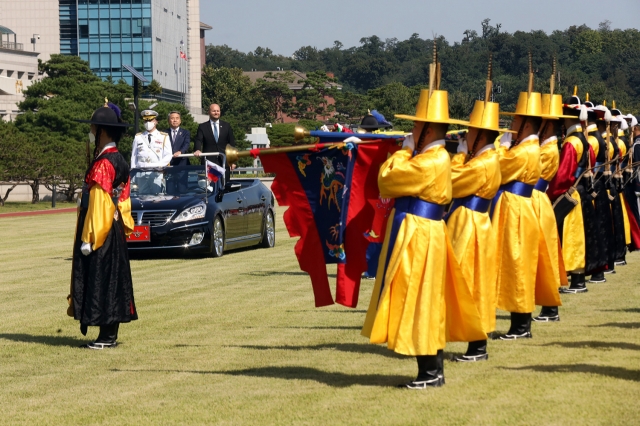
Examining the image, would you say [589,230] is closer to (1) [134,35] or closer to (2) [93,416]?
(2) [93,416]

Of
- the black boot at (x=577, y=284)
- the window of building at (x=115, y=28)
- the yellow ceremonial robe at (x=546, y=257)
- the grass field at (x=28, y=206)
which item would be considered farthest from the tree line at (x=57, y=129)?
the yellow ceremonial robe at (x=546, y=257)

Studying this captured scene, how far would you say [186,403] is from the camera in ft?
24.2

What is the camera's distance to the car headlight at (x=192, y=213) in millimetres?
18453

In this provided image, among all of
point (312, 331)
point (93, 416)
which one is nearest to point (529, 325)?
point (312, 331)

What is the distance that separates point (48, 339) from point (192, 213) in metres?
8.08

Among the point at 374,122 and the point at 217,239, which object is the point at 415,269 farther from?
the point at 217,239

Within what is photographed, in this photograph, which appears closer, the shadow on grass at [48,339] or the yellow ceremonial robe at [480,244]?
the yellow ceremonial robe at [480,244]

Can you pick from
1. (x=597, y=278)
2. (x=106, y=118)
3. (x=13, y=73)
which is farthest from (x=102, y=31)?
(x=106, y=118)

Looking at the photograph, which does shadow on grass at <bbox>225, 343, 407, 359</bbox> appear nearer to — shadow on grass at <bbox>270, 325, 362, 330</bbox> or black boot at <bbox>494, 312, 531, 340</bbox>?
shadow on grass at <bbox>270, 325, 362, 330</bbox>

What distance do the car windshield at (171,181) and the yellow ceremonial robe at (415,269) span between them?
38.9 ft

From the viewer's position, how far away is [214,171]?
18.5 m

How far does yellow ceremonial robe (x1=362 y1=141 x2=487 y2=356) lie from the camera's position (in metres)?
7.51

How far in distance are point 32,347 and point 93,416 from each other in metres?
3.20

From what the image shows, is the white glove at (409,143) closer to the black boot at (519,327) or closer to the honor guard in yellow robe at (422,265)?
the honor guard in yellow robe at (422,265)
